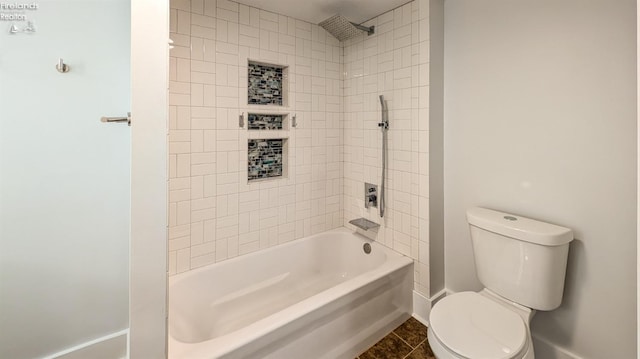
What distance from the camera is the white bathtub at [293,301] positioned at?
1428 mm

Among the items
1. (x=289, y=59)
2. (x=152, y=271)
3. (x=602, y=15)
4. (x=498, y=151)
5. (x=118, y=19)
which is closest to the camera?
(x=152, y=271)

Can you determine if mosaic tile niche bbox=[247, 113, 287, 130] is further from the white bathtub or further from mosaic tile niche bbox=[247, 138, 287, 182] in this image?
the white bathtub

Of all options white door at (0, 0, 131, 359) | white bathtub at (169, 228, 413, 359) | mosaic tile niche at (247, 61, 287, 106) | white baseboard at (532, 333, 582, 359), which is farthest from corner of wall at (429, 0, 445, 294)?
white door at (0, 0, 131, 359)

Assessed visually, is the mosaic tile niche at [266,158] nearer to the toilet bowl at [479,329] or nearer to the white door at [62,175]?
the white door at [62,175]

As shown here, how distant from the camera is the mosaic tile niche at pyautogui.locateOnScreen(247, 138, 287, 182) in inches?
91.3

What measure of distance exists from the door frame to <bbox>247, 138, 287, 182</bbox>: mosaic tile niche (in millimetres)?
1271

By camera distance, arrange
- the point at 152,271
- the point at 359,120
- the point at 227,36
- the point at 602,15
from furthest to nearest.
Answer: the point at 359,120 < the point at 227,36 < the point at 602,15 < the point at 152,271

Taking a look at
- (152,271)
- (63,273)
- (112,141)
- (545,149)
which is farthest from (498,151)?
(63,273)

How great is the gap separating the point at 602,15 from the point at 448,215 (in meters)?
1.35

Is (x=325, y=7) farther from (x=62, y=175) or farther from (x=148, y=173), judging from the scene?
(x=62, y=175)

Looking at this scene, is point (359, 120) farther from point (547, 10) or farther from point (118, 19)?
point (118, 19)

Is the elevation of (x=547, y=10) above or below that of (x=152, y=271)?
above

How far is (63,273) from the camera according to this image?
4.97 feet

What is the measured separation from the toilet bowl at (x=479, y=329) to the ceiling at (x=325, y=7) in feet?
6.64
